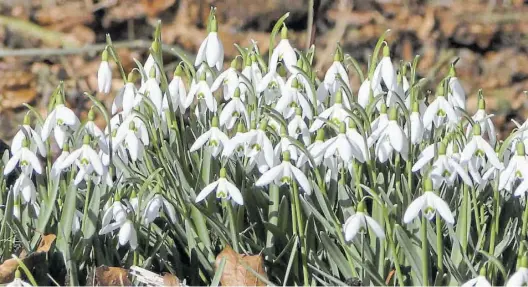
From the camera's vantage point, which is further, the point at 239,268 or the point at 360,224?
the point at 239,268

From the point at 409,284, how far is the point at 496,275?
0.17 meters

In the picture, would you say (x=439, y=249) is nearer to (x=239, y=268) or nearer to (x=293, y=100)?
(x=239, y=268)

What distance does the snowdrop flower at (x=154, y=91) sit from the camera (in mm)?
2287

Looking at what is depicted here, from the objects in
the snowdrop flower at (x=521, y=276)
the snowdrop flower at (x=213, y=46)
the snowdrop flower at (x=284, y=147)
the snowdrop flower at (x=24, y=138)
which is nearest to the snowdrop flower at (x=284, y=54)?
the snowdrop flower at (x=213, y=46)

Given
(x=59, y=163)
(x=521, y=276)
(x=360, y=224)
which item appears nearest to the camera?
(x=521, y=276)

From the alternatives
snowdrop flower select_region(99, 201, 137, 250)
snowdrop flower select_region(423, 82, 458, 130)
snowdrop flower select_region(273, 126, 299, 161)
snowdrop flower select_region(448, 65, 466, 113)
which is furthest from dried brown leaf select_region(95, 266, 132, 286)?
snowdrop flower select_region(448, 65, 466, 113)

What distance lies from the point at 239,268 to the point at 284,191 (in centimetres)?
26

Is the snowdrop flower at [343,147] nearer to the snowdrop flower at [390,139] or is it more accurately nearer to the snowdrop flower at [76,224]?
the snowdrop flower at [390,139]

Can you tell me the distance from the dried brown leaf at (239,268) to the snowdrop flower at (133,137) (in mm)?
304

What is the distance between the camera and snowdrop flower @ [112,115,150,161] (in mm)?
2107

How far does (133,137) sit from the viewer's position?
6.91ft

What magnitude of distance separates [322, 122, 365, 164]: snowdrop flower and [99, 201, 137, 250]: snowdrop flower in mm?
409

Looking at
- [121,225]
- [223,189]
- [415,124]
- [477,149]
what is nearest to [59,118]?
[121,225]

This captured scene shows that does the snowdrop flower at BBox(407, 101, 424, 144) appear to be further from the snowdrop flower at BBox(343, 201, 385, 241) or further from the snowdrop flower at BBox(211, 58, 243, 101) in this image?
the snowdrop flower at BBox(211, 58, 243, 101)
